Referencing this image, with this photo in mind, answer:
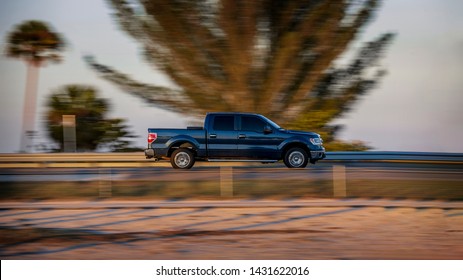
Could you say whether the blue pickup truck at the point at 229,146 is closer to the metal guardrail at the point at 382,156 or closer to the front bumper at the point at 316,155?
the front bumper at the point at 316,155

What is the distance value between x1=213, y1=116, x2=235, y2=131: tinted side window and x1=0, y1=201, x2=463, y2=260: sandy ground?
1681 millimetres

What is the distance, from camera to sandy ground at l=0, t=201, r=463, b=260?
892cm

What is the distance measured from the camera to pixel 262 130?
8.64 meters

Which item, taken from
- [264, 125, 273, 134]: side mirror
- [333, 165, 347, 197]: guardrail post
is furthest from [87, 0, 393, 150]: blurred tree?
[333, 165, 347, 197]: guardrail post

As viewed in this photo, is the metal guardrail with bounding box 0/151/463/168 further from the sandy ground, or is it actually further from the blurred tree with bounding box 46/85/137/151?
the sandy ground

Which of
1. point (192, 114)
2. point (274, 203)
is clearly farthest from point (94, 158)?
point (274, 203)

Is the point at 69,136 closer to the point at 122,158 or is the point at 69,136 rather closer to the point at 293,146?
the point at 122,158

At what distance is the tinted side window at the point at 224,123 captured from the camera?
8492mm

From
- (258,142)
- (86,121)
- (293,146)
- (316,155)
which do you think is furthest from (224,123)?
(86,121)

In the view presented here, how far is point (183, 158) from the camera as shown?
8242mm

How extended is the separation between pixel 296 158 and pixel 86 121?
13.2 ft

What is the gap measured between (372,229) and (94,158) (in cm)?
457

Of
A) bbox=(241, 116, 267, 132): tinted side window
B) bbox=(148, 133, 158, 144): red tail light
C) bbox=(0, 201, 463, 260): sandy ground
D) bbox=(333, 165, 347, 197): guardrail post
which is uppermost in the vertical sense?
bbox=(241, 116, 267, 132): tinted side window

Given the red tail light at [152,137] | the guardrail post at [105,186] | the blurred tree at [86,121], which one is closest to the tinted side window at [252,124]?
the red tail light at [152,137]
